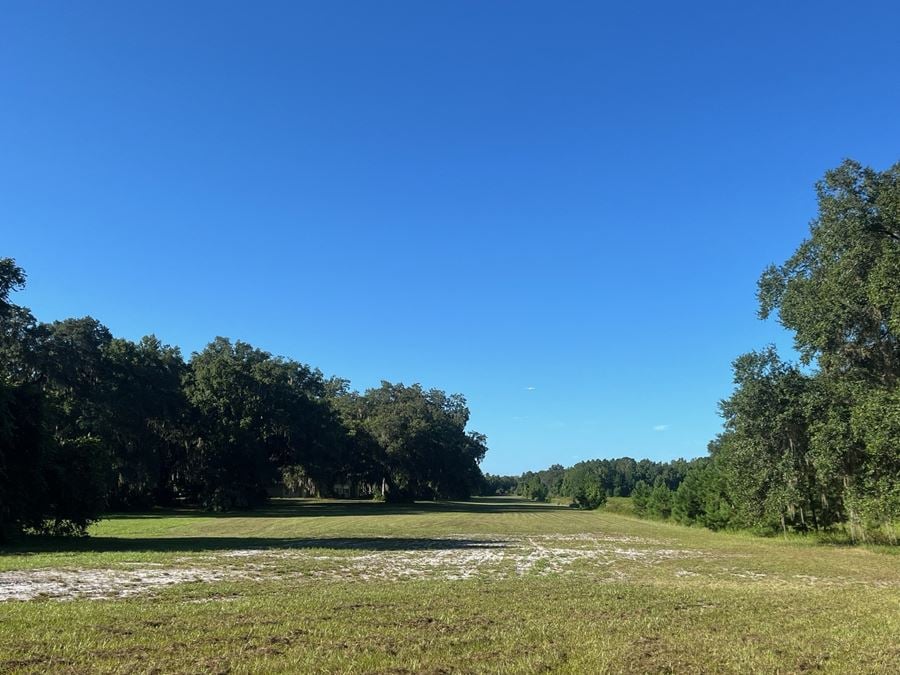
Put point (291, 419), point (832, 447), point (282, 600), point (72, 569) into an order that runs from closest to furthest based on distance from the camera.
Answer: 1. point (282, 600)
2. point (72, 569)
3. point (832, 447)
4. point (291, 419)

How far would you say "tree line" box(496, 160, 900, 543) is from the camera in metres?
25.3

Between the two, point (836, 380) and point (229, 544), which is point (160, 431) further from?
point (836, 380)

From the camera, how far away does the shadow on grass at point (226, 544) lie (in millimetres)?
22172

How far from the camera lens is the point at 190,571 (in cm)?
1620

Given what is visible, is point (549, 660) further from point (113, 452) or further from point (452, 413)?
point (452, 413)

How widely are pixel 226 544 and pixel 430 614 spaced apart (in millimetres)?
17373

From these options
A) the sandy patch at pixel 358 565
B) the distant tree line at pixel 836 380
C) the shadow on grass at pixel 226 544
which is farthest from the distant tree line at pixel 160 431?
the distant tree line at pixel 836 380

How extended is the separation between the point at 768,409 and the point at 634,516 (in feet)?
168

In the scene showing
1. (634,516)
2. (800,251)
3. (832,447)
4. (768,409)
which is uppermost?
(800,251)

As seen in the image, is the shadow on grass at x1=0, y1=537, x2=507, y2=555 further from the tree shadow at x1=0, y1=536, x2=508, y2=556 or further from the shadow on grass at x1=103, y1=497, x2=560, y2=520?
the shadow on grass at x1=103, y1=497, x2=560, y2=520

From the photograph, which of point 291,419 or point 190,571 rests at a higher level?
point 291,419

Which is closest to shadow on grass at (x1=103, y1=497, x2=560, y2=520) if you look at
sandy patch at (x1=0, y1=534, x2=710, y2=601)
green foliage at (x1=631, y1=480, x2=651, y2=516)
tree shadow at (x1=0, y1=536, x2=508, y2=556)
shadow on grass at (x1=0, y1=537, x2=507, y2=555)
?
green foliage at (x1=631, y1=480, x2=651, y2=516)

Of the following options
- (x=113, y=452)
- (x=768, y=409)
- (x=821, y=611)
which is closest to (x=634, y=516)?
(x=768, y=409)

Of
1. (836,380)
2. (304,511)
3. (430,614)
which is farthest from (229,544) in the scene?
(304,511)
